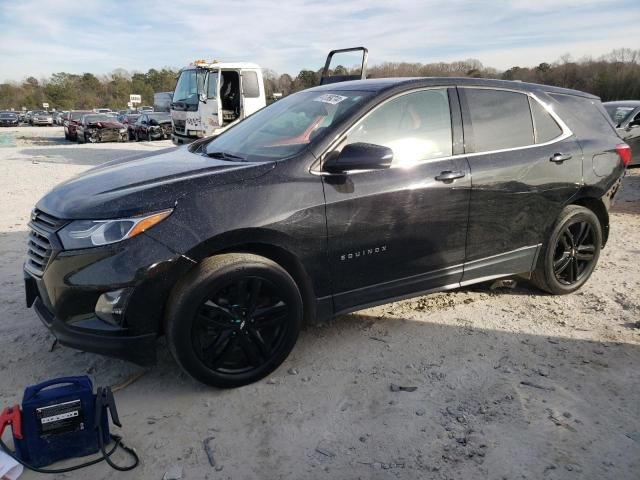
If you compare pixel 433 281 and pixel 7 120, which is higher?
pixel 7 120

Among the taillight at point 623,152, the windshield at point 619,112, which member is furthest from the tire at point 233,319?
the windshield at point 619,112

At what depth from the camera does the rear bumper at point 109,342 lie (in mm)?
2588

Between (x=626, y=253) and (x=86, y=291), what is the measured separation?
5.39 metres

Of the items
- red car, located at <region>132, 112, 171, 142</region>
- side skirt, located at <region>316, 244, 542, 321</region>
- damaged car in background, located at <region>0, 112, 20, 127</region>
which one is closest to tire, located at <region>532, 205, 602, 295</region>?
side skirt, located at <region>316, 244, 542, 321</region>

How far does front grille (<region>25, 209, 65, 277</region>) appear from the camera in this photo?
2705 mm

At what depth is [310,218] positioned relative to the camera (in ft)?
9.57

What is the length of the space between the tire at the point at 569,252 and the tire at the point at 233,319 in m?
2.27

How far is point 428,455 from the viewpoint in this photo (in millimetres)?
2393

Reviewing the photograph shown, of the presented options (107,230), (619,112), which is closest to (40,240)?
(107,230)

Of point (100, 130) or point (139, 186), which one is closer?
point (139, 186)

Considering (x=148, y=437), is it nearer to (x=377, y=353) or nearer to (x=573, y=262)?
(x=377, y=353)

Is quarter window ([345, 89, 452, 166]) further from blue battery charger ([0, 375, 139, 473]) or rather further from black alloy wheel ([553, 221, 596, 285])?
blue battery charger ([0, 375, 139, 473])

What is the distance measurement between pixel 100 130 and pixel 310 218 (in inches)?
938

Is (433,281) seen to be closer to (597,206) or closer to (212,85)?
(597,206)
